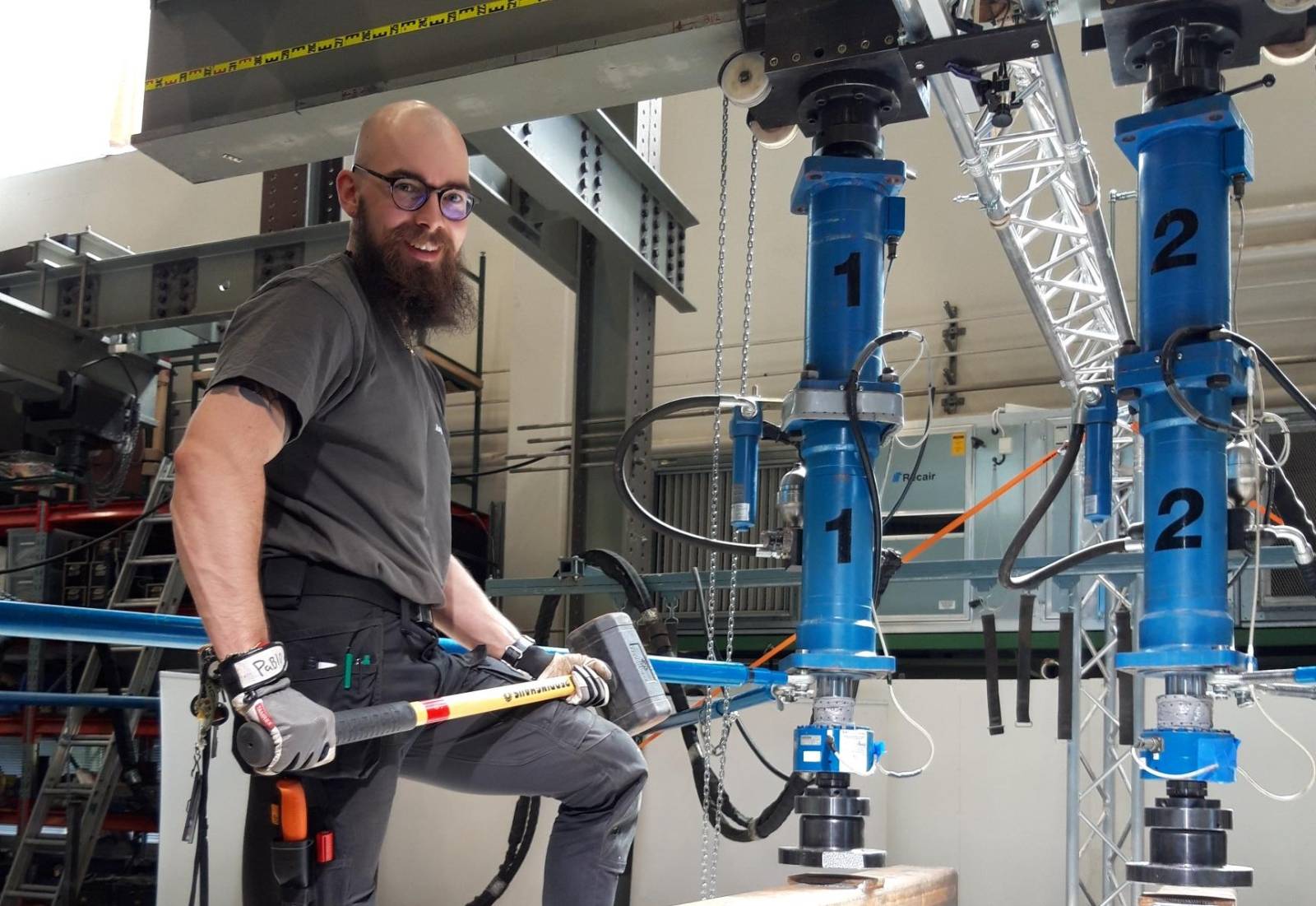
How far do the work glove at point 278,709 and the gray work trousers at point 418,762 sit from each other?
Result: 146 millimetres

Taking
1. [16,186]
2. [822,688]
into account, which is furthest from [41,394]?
[16,186]

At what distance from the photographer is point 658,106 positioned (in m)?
7.00

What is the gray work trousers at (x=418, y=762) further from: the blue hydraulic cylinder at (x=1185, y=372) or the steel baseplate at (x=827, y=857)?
the blue hydraulic cylinder at (x=1185, y=372)

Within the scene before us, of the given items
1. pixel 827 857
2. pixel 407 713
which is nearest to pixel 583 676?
pixel 407 713

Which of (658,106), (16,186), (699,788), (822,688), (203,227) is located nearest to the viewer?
(822,688)

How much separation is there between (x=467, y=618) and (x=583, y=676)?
0.31 m

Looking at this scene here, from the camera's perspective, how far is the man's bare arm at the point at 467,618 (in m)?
2.59

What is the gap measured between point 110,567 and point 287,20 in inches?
240

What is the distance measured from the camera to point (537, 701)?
90.9 inches

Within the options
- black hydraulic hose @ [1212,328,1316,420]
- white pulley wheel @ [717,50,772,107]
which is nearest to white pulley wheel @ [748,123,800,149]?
white pulley wheel @ [717,50,772,107]

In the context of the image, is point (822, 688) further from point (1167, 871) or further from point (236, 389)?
point (236, 389)

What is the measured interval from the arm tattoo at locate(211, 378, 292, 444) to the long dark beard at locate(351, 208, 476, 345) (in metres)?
0.37

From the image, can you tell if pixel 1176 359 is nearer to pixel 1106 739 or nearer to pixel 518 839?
pixel 1106 739

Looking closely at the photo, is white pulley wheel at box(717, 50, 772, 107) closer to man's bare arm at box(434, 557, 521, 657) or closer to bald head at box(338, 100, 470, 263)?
bald head at box(338, 100, 470, 263)
